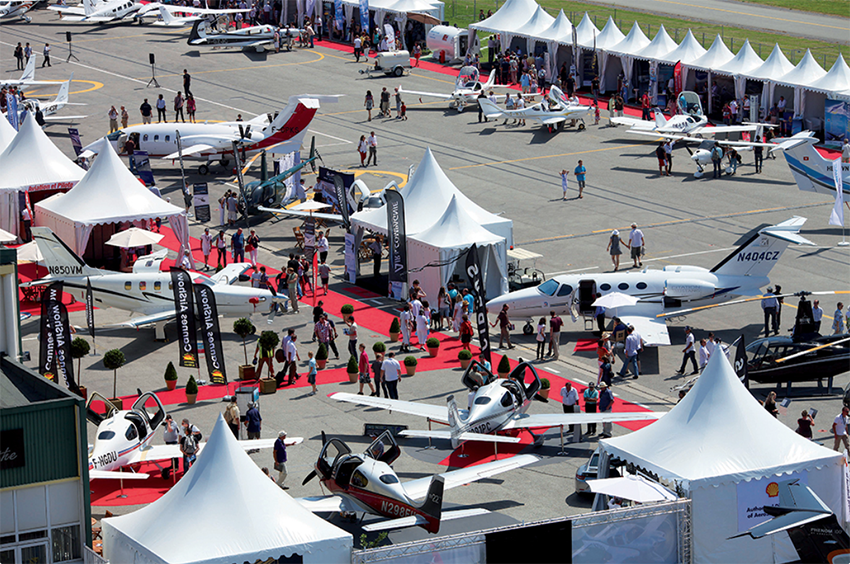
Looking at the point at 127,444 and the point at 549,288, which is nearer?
the point at 127,444

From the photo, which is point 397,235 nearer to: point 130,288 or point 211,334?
point 130,288

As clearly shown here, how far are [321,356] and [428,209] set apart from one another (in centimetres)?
919

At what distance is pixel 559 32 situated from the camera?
68688 mm

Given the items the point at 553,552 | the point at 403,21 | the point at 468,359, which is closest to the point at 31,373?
the point at 553,552

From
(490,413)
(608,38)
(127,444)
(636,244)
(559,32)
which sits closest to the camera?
(127,444)

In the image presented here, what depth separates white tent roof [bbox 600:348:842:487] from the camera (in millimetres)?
21266

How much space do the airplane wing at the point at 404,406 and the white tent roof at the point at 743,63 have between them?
3819 cm

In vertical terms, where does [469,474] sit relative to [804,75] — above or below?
below

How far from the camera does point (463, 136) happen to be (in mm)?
60062

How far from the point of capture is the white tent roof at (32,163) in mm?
43344

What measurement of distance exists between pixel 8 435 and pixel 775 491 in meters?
13.9

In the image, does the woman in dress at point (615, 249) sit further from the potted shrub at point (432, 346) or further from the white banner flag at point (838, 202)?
the potted shrub at point (432, 346)

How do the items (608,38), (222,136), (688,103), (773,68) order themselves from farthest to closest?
(608,38)
(688,103)
(773,68)
(222,136)

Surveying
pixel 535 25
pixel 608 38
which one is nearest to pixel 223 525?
pixel 608 38
